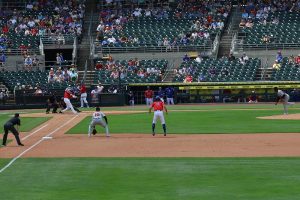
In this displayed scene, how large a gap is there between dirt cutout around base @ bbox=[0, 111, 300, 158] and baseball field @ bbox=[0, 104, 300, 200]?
0.10 ft

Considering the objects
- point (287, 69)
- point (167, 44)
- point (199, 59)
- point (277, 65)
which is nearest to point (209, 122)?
point (287, 69)

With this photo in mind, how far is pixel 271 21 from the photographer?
6034 centimetres

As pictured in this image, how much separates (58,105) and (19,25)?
18186 millimetres

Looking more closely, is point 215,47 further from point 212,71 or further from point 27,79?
point 27,79

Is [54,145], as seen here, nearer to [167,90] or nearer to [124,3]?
[167,90]

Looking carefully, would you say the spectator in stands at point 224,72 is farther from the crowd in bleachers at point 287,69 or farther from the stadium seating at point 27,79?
the stadium seating at point 27,79

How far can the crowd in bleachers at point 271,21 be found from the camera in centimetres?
5853
